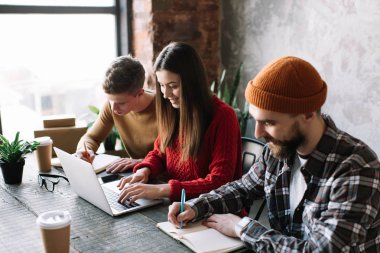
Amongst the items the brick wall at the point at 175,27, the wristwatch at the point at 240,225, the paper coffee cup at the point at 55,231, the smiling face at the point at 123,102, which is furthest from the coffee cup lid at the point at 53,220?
the brick wall at the point at 175,27

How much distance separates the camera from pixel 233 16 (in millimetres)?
3504

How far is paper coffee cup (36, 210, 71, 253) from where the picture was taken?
48.8 inches

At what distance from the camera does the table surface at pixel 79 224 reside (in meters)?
1.40

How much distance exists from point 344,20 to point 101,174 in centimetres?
175

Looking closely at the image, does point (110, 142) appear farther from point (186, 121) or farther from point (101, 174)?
point (186, 121)

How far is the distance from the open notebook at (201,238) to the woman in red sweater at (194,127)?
31 centimetres

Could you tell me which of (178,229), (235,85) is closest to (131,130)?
(235,85)

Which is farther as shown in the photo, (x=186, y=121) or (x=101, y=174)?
(x=101, y=174)

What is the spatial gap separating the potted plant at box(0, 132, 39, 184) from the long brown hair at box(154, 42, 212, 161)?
718mm

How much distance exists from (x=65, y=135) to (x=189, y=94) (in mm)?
1060

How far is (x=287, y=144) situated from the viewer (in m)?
1.37

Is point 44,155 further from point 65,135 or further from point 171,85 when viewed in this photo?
point 171,85

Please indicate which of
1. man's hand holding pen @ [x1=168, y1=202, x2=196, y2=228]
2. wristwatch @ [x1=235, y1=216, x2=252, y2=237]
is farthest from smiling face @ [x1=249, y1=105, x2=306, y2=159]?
man's hand holding pen @ [x1=168, y1=202, x2=196, y2=228]

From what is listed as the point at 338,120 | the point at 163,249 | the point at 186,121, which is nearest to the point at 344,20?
the point at 338,120
